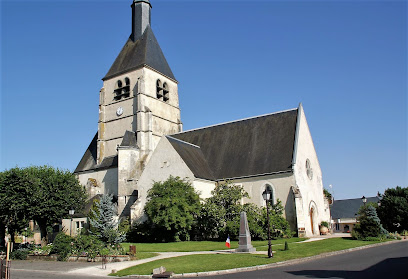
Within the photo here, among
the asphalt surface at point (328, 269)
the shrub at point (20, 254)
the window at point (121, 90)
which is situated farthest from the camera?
the window at point (121, 90)

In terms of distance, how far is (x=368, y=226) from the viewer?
23.9m

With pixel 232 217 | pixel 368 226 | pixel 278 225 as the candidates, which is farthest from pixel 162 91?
pixel 368 226

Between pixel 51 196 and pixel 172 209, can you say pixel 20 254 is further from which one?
pixel 172 209

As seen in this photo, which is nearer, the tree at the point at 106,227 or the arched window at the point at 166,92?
the tree at the point at 106,227

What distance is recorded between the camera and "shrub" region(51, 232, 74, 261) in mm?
19750

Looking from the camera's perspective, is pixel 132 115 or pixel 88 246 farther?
pixel 132 115

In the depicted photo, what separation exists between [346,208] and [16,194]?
5742 centimetres

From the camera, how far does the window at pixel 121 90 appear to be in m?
39.3

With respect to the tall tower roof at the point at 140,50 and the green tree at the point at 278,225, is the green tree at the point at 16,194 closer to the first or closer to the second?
the tall tower roof at the point at 140,50

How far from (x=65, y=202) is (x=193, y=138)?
1376 cm

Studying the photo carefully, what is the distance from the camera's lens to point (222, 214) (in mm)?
25859

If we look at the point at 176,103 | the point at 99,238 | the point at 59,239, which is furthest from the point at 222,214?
the point at 176,103

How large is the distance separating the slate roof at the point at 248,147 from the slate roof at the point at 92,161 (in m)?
8.74

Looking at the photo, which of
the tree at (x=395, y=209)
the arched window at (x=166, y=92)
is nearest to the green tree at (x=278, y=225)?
the arched window at (x=166, y=92)
